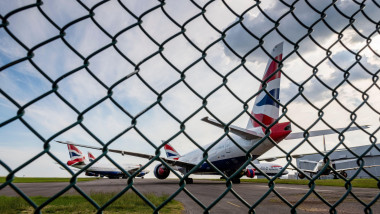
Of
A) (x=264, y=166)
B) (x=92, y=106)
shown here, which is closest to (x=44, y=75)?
(x=92, y=106)

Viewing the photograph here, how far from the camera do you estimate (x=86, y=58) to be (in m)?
1.12

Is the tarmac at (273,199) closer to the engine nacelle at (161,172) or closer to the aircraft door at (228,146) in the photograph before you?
the aircraft door at (228,146)

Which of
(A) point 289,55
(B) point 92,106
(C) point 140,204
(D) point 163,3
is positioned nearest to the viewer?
(B) point 92,106

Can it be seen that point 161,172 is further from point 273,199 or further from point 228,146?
point 273,199

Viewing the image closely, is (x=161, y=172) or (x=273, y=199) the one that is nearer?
(x=273, y=199)

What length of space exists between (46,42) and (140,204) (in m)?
6.46

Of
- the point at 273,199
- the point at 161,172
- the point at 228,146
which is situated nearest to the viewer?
the point at 273,199

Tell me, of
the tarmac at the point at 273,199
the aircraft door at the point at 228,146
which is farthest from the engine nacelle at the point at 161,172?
the tarmac at the point at 273,199

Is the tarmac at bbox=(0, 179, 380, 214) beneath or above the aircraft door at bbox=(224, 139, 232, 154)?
beneath

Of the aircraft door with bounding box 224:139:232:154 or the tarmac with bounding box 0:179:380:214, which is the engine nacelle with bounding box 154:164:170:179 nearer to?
the aircraft door with bounding box 224:139:232:154

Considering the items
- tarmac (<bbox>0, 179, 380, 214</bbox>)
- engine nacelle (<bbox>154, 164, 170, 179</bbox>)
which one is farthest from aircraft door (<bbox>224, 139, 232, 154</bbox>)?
engine nacelle (<bbox>154, 164, 170, 179</bbox>)

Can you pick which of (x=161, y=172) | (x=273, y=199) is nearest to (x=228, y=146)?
(x=161, y=172)

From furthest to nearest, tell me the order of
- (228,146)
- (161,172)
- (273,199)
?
(161,172)
(228,146)
(273,199)

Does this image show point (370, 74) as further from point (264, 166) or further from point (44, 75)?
point (264, 166)
